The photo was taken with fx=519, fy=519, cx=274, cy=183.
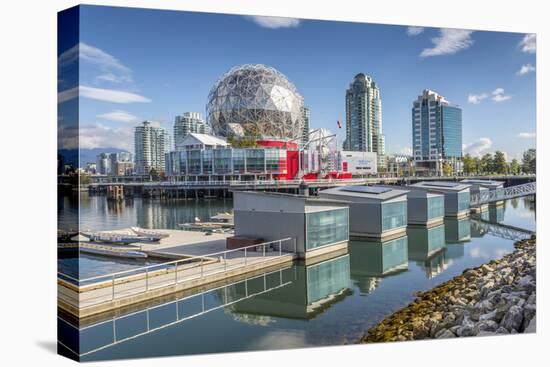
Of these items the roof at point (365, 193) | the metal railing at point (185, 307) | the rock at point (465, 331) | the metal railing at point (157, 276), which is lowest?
the rock at point (465, 331)

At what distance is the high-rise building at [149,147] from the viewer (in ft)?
290

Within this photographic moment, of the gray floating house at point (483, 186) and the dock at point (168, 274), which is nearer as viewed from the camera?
the dock at point (168, 274)

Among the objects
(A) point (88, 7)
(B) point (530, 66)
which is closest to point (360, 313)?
(B) point (530, 66)

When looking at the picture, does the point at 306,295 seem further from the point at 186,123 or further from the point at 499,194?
the point at 186,123

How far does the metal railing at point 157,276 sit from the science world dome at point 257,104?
30.3 metres

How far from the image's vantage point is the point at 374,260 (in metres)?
15.2

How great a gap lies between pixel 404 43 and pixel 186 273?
265 inches

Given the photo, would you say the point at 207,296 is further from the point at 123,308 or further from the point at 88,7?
the point at 88,7

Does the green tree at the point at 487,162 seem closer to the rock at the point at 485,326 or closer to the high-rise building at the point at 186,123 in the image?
the rock at the point at 485,326

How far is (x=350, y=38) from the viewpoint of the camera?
32.3ft

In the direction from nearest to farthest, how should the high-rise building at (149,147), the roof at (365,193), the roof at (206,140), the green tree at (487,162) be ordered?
the green tree at (487,162) → the roof at (365,193) → the roof at (206,140) → the high-rise building at (149,147)

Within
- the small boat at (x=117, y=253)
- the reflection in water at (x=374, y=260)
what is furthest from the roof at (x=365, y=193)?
the small boat at (x=117, y=253)

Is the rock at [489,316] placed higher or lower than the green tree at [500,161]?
lower

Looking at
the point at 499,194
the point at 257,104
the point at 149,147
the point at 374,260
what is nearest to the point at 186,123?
the point at 149,147
